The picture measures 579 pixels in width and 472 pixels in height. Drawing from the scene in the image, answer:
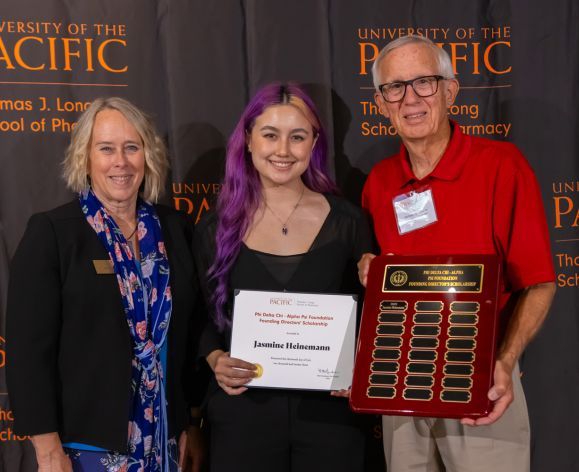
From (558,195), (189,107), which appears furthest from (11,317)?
(558,195)

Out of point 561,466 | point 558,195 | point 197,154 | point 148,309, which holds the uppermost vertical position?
point 197,154

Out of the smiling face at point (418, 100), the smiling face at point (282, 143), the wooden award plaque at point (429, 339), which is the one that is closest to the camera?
the wooden award plaque at point (429, 339)

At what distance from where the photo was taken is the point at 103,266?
202 centimetres

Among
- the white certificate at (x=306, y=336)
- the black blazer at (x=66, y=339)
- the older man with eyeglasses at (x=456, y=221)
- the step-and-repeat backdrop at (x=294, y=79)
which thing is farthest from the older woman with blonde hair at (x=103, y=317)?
the older man with eyeglasses at (x=456, y=221)

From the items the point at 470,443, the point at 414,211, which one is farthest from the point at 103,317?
the point at 470,443

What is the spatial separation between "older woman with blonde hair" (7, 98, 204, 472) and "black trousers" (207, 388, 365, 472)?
24 centimetres

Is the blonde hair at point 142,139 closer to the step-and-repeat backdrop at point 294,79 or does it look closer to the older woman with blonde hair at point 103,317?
the older woman with blonde hair at point 103,317

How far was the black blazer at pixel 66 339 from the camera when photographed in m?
1.92

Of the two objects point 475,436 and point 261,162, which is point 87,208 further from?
point 475,436

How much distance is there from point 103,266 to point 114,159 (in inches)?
13.4

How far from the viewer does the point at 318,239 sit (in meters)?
2.12

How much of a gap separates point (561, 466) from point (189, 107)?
2.09 meters

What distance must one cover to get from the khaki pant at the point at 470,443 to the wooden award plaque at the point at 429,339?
1.26 feet

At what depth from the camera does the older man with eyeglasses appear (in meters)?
1.92
